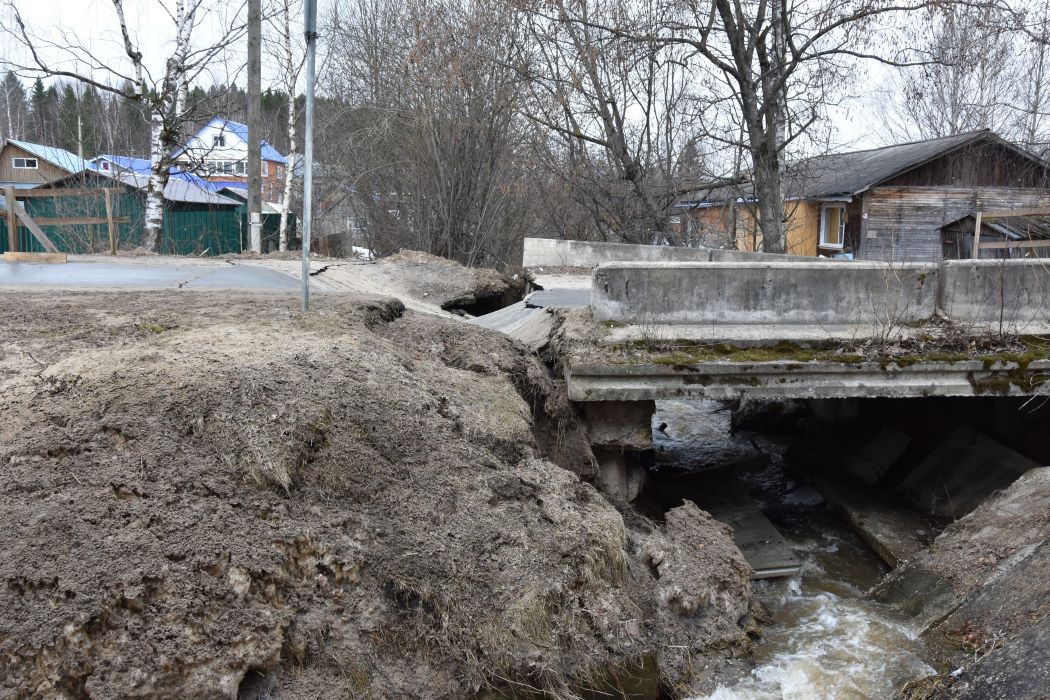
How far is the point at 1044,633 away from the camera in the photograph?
4.46 m

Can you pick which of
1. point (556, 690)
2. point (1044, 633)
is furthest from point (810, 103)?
point (556, 690)

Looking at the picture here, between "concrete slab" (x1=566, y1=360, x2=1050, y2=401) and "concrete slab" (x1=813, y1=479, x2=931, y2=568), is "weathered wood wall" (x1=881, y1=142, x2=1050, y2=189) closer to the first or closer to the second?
"concrete slab" (x1=813, y1=479, x2=931, y2=568)

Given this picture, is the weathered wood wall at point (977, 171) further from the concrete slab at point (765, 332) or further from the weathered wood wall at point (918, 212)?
the concrete slab at point (765, 332)

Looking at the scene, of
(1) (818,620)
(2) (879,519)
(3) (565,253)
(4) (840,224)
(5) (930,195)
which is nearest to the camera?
(1) (818,620)

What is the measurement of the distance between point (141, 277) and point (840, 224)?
25.1m

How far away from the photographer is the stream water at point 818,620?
4.91 metres

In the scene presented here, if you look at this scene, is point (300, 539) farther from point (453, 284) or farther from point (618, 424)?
point (453, 284)

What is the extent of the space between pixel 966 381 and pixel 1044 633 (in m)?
2.56

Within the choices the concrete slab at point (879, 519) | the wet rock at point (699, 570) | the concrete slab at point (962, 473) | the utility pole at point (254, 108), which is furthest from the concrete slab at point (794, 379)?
the utility pole at point (254, 108)

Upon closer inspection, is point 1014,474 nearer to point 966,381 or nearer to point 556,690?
point 966,381

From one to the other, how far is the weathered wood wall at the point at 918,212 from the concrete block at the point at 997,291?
21.8 meters

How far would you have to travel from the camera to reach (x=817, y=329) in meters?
6.85

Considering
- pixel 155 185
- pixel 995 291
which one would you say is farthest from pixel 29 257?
pixel 995 291

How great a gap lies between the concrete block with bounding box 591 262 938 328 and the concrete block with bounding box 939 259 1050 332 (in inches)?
7.5
